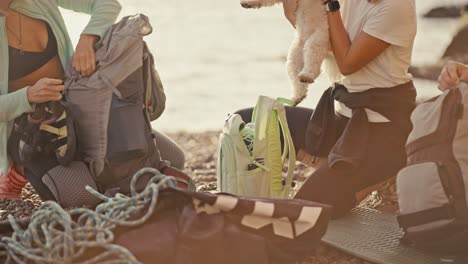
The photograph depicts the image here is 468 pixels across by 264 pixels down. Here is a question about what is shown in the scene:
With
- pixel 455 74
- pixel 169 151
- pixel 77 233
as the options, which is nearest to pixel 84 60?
pixel 169 151

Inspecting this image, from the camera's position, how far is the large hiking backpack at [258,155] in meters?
3.78

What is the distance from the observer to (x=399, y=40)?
3.68m

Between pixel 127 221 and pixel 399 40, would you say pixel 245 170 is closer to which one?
pixel 399 40

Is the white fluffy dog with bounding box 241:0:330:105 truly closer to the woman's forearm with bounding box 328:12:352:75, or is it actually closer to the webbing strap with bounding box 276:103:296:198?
the woman's forearm with bounding box 328:12:352:75

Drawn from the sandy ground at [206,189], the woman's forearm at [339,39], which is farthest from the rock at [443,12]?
the woman's forearm at [339,39]

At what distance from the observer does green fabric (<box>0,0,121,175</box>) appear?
3826 millimetres

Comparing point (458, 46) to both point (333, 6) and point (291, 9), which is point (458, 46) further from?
point (333, 6)

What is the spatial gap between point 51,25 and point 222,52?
7.44m

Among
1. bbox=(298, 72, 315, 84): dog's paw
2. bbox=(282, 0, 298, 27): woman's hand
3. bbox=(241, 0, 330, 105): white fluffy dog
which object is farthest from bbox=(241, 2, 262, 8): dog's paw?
bbox=(298, 72, 315, 84): dog's paw

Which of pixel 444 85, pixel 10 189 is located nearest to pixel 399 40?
pixel 444 85

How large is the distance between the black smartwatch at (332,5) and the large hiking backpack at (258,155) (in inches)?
17.7

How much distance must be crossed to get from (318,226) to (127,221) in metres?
0.59

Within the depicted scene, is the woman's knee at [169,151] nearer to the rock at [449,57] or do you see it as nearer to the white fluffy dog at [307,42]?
the white fluffy dog at [307,42]

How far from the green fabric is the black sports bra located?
3cm
